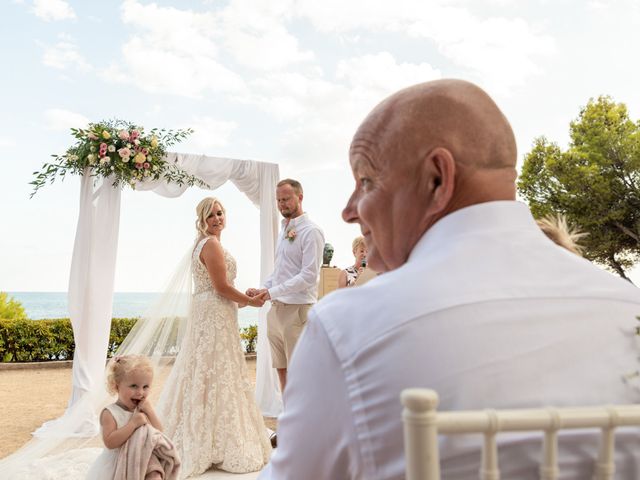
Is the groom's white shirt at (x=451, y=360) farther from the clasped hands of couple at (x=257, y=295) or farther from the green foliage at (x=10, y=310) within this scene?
the green foliage at (x=10, y=310)

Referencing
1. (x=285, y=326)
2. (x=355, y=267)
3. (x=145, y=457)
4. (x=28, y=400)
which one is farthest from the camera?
(x=28, y=400)

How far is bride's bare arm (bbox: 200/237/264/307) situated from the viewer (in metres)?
5.07

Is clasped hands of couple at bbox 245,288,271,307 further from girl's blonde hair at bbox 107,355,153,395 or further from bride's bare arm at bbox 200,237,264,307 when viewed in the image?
girl's blonde hair at bbox 107,355,153,395

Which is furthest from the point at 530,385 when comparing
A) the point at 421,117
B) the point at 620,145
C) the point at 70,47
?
the point at 70,47

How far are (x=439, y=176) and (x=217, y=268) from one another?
418 cm

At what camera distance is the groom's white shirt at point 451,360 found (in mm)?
815

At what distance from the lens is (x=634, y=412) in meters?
0.82

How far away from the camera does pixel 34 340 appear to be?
12.2 meters

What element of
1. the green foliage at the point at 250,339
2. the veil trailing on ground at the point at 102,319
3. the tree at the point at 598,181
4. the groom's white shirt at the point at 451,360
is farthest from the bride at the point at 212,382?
the tree at the point at 598,181

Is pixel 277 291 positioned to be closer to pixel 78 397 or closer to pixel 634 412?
pixel 78 397

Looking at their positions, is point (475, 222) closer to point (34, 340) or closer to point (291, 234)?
point (291, 234)

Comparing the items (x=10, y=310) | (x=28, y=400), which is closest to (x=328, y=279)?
(x=28, y=400)

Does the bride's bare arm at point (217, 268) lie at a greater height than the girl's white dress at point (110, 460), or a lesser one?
greater

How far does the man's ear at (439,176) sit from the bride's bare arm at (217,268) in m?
4.13
